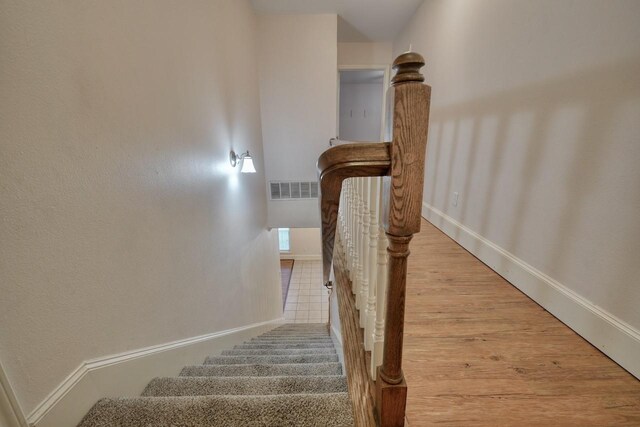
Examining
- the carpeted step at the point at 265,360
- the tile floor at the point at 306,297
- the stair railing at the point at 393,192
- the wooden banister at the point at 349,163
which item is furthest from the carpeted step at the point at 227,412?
the tile floor at the point at 306,297

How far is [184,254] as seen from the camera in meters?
1.60

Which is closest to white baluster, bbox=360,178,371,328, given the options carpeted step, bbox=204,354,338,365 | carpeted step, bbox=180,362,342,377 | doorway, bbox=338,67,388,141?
carpeted step, bbox=180,362,342,377

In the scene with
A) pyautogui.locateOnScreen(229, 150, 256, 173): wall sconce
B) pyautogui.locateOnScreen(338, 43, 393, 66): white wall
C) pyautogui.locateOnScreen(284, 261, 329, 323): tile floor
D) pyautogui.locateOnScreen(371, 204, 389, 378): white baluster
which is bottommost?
pyautogui.locateOnScreen(284, 261, 329, 323): tile floor

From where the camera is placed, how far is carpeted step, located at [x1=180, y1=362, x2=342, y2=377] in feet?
4.78

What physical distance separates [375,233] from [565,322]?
4.23ft

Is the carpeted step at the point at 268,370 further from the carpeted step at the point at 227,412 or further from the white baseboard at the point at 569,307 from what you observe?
the white baseboard at the point at 569,307

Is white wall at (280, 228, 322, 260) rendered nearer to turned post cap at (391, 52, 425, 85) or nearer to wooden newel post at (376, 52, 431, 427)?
wooden newel post at (376, 52, 431, 427)

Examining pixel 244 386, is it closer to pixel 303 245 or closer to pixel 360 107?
pixel 303 245

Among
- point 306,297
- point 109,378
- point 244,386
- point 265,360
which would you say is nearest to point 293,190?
point 306,297

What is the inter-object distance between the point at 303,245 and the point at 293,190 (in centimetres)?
324

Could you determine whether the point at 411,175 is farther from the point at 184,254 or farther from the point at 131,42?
the point at 184,254

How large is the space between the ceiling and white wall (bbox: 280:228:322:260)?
4.59m

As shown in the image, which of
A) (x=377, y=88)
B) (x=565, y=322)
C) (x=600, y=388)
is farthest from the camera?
(x=377, y=88)

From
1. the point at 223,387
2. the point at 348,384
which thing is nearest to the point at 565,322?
the point at 348,384
